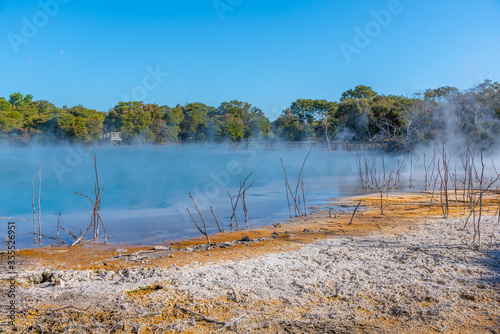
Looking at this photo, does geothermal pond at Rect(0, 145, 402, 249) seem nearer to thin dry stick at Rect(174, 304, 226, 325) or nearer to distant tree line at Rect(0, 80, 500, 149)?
thin dry stick at Rect(174, 304, 226, 325)

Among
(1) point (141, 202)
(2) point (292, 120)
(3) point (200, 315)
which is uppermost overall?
(2) point (292, 120)

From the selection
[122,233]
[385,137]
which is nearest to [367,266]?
[122,233]

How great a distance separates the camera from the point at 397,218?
7965 mm

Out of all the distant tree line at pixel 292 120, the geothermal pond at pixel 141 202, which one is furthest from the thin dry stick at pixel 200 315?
the distant tree line at pixel 292 120

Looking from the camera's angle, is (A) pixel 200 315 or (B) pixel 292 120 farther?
(B) pixel 292 120

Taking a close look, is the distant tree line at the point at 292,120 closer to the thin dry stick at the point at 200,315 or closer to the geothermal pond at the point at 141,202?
the geothermal pond at the point at 141,202

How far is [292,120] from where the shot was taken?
62156 millimetres

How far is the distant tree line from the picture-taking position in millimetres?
23422

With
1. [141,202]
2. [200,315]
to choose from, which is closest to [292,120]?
[141,202]

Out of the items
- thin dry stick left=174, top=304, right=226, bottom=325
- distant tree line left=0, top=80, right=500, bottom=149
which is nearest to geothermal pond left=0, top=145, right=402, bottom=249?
thin dry stick left=174, top=304, right=226, bottom=325

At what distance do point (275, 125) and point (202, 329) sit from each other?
2539 inches

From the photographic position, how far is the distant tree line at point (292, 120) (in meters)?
23.4

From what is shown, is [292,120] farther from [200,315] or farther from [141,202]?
[200,315]

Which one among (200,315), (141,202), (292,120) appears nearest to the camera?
(200,315)
